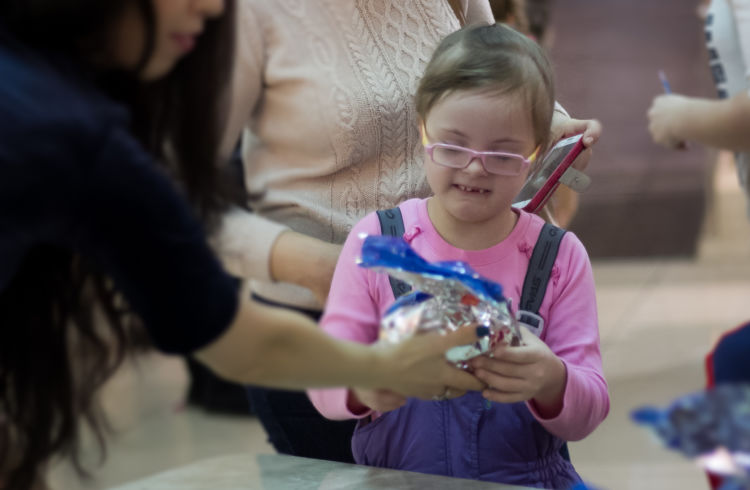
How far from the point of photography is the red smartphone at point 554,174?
3.81 ft

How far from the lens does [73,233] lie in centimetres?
71

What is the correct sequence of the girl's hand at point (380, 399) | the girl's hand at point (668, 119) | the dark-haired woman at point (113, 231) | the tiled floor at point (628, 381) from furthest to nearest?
the tiled floor at point (628, 381)
the girl's hand at point (668, 119)
the girl's hand at point (380, 399)
the dark-haired woman at point (113, 231)

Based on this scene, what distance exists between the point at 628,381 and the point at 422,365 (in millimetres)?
2647

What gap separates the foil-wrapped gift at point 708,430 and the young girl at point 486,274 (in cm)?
28

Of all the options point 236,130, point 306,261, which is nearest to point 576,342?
point 306,261

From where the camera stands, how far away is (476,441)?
107cm

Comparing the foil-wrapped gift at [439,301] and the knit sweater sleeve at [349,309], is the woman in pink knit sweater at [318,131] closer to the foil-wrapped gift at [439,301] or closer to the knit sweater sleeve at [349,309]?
the knit sweater sleeve at [349,309]

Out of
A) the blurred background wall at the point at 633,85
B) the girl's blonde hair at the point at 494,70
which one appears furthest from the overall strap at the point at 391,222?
the blurred background wall at the point at 633,85

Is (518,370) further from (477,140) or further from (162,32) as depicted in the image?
(162,32)

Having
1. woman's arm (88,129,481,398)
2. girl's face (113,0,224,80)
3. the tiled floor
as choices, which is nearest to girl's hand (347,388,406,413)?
woman's arm (88,129,481,398)

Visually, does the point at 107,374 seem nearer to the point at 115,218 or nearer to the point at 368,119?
the point at 115,218

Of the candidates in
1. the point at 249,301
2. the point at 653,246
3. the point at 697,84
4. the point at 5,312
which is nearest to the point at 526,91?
the point at 249,301

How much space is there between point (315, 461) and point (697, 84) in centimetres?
384

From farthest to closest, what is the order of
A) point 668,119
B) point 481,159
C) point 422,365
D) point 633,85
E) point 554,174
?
point 633,85 < point 668,119 < point 554,174 < point 481,159 < point 422,365
